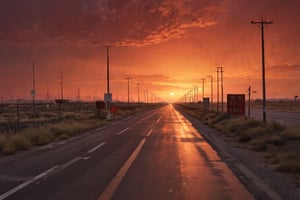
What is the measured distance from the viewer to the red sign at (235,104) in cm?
3075

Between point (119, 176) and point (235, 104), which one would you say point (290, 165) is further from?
point (235, 104)

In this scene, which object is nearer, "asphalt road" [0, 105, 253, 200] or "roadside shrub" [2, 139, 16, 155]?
"asphalt road" [0, 105, 253, 200]

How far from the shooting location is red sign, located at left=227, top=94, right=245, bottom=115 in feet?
101

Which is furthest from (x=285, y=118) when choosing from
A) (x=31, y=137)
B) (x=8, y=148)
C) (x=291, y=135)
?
(x=8, y=148)

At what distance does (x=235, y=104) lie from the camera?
31.0 m

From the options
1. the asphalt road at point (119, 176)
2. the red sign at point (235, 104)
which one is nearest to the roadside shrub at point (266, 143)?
the asphalt road at point (119, 176)

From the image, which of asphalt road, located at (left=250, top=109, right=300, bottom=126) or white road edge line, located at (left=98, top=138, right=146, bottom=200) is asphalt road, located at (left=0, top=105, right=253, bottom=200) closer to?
white road edge line, located at (left=98, top=138, right=146, bottom=200)

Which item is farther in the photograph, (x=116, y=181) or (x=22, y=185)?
(x=116, y=181)

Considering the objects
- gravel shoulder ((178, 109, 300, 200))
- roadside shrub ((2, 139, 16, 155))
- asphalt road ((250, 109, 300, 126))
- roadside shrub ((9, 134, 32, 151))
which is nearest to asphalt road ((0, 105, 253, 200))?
gravel shoulder ((178, 109, 300, 200))

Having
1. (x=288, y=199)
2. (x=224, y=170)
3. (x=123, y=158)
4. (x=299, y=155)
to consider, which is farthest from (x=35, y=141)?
(x=288, y=199)

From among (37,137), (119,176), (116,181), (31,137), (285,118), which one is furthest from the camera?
(285,118)

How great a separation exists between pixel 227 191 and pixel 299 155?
5174 millimetres

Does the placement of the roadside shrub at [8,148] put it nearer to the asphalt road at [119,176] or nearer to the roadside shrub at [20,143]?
the roadside shrub at [20,143]

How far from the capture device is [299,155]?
11.4m
